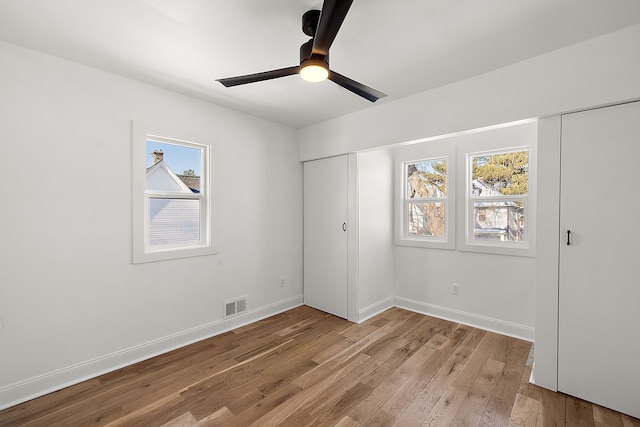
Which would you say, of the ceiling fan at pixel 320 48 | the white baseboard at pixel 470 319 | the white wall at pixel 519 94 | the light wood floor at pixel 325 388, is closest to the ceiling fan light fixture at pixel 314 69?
the ceiling fan at pixel 320 48

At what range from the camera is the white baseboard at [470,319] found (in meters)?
3.12

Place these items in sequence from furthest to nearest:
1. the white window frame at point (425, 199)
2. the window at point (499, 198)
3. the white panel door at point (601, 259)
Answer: the white window frame at point (425, 199) → the window at point (499, 198) → the white panel door at point (601, 259)

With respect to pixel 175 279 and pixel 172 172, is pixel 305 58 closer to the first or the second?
pixel 172 172

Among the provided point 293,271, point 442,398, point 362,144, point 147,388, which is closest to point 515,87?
point 362,144

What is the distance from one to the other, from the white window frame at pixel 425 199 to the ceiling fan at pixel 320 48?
6.25 feet

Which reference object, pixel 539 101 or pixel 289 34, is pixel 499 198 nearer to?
pixel 539 101

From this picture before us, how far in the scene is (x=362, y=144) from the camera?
3.45 m

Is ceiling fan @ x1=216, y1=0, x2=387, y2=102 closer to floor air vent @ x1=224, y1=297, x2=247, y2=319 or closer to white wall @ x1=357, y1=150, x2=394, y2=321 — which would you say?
white wall @ x1=357, y1=150, x2=394, y2=321

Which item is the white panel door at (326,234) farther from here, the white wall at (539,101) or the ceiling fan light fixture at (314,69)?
the ceiling fan light fixture at (314,69)

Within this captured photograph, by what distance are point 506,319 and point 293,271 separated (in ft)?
8.68

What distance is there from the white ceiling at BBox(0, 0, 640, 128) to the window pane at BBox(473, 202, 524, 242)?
5.25 feet

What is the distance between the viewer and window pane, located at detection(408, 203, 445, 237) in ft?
12.7

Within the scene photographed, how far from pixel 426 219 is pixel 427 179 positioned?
0.55 metres

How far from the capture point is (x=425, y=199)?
3.95m
